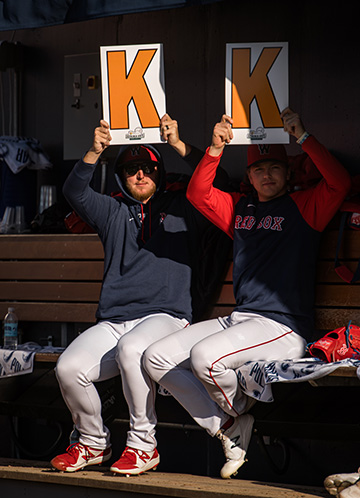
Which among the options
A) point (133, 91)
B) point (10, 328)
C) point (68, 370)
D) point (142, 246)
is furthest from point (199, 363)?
point (10, 328)

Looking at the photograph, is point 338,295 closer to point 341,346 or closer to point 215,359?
point 341,346

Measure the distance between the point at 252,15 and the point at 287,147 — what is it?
2.60 ft

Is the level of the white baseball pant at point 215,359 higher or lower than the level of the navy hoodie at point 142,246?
lower

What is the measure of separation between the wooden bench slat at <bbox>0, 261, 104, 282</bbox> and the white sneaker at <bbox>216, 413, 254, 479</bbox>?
1326 mm

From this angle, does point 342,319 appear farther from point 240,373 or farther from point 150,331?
point 150,331

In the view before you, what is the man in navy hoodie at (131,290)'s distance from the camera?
338 cm

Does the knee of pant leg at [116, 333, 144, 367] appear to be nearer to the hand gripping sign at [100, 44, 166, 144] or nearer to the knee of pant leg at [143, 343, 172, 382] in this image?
the knee of pant leg at [143, 343, 172, 382]

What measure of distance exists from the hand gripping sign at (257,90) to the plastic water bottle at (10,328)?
5.74 feet

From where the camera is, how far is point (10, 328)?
441 cm

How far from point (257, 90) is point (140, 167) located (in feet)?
2.38

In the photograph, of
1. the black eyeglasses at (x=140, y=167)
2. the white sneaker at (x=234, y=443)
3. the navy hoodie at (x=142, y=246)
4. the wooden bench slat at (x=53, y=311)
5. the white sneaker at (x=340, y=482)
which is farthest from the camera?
the wooden bench slat at (x=53, y=311)

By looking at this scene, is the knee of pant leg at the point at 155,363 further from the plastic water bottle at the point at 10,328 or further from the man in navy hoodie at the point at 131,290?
the plastic water bottle at the point at 10,328

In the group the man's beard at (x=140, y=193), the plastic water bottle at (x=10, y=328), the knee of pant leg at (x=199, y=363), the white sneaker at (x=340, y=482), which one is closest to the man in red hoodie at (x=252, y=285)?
the knee of pant leg at (x=199, y=363)

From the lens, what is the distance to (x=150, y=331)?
3480mm
